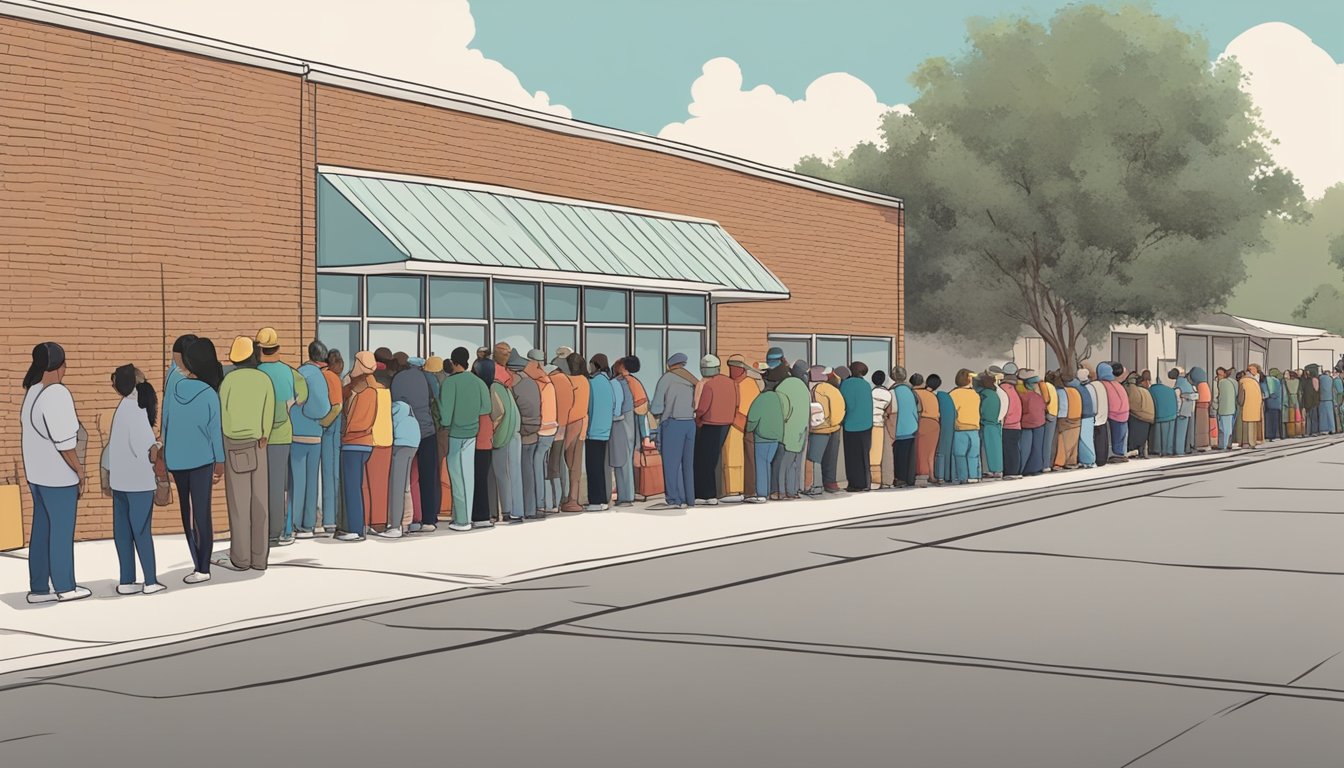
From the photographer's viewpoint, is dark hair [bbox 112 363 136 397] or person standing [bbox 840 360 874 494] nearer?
dark hair [bbox 112 363 136 397]

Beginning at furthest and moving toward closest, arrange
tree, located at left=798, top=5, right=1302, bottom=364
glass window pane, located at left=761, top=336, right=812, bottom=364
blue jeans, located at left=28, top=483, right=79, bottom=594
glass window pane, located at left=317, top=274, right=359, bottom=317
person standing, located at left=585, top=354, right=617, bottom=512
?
tree, located at left=798, top=5, right=1302, bottom=364, glass window pane, located at left=761, top=336, right=812, bottom=364, glass window pane, located at left=317, top=274, right=359, bottom=317, person standing, located at left=585, top=354, right=617, bottom=512, blue jeans, located at left=28, top=483, right=79, bottom=594

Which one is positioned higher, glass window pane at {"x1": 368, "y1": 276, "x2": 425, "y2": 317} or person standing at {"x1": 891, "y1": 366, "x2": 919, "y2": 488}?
glass window pane at {"x1": 368, "y1": 276, "x2": 425, "y2": 317}

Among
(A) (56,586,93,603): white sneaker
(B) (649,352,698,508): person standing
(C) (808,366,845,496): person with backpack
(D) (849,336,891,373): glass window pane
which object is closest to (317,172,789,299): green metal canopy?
(B) (649,352,698,508): person standing

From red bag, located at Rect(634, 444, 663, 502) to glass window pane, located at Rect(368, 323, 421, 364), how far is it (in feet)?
10.4

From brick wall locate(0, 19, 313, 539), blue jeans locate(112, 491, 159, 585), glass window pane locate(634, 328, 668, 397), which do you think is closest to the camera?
blue jeans locate(112, 491, 159, 585)

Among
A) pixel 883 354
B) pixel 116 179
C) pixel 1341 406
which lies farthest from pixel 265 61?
pixel 1341 406

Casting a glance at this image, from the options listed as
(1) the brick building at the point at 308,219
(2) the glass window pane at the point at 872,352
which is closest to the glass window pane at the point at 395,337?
(1) the brick building at the point at 308,219

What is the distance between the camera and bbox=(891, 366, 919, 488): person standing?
2300 cm

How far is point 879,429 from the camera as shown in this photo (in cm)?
2319

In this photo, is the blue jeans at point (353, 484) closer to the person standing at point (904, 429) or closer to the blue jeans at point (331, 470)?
the blue jeans at point (331, 470)

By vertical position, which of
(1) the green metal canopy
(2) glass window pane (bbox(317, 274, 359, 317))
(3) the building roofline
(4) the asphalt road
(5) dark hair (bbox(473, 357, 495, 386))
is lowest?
(4) the asphalt road

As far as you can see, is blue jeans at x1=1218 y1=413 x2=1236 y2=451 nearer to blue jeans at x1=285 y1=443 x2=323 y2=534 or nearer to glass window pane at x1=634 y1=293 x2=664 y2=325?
glass window pane at x1=634 y1=293 x2=664 y2=325

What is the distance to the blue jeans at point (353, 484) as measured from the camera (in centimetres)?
1619

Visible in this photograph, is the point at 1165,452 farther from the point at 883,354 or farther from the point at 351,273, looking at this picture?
the point at 351,273
